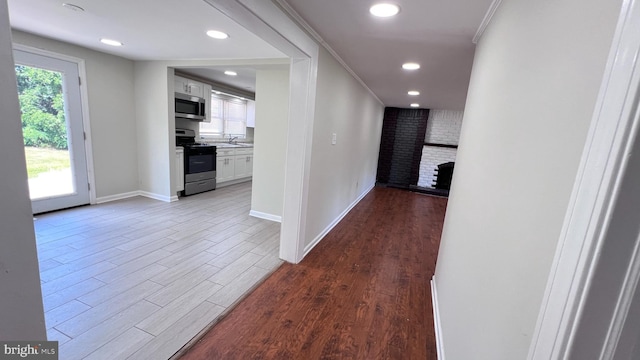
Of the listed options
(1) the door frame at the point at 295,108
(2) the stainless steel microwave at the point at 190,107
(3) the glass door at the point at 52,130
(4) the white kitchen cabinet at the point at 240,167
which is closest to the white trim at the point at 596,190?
(1) the door frame at the point at 295,108

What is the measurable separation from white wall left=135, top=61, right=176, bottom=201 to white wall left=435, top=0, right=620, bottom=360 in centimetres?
429

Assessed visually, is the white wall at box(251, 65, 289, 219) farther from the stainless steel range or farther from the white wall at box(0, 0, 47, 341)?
the white wall at box(0, 0, 47, 341)

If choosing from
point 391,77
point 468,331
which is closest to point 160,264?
point 468,331

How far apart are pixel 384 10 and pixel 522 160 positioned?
1312 mm

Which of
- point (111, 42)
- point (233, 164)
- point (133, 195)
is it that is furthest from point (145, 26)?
point (233, 164)

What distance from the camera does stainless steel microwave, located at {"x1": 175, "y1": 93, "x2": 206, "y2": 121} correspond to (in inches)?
176

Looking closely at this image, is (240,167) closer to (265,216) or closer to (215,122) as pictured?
(215,122)

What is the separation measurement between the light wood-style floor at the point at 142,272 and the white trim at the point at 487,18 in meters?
2.56

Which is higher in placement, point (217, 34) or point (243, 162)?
point (217, 34)

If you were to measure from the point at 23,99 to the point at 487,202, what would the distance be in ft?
15.7

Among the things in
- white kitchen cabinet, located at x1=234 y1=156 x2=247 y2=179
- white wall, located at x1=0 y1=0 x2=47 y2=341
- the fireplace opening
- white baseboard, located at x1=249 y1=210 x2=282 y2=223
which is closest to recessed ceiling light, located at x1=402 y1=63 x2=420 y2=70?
white baseboard, located at x1=249 y1=210 x2=282 y2=223

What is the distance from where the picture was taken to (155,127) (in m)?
4.15

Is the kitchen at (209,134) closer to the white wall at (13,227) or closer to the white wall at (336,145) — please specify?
the white wall at (336,145)

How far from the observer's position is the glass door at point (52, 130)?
3.07 metres
